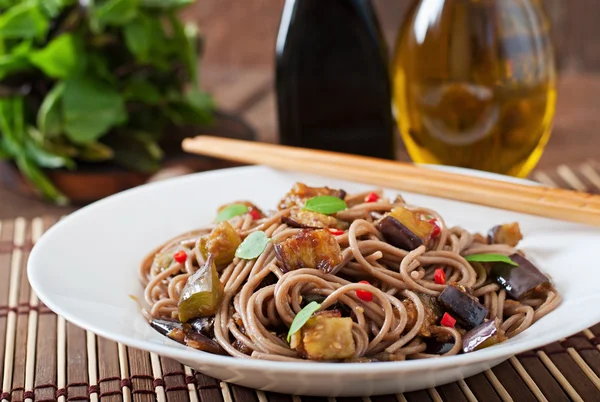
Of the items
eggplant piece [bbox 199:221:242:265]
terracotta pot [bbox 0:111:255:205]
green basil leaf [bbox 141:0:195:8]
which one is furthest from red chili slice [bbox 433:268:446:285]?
green basil leaf [bbox 141:0:195:8]

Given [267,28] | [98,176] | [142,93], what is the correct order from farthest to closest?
[267,28] < [142,93] < [98,176]

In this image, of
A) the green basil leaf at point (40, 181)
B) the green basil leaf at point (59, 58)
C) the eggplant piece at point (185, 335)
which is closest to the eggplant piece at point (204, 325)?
the eggplant piece at point (185, 335)

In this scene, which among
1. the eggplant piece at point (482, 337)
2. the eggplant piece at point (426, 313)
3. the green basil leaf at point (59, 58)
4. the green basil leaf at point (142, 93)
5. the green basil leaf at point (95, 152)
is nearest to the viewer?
the eggplant piece at point (482, 337)

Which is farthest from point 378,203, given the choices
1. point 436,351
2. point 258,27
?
point 258,27

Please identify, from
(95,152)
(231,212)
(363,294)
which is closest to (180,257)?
(231,212)

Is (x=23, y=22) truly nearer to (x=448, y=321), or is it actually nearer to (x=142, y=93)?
(x=142, y=93)

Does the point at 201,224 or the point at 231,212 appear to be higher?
the point at 231,212

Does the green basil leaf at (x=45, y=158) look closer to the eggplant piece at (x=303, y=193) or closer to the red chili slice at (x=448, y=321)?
the eggplant piece at (x=303, y=193)
